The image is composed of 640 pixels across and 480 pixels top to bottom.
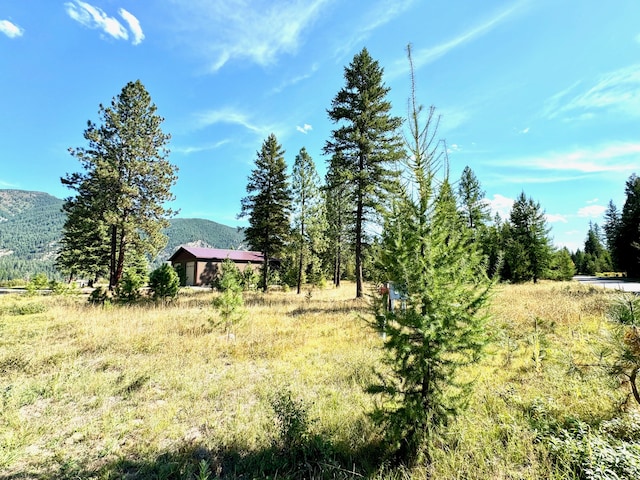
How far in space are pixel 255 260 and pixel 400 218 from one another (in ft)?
140

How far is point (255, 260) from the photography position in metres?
44.9

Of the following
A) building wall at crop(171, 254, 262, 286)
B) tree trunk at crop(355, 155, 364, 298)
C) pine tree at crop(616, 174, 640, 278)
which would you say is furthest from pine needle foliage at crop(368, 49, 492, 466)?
pine tree at crop(616, 174, 640, 278)

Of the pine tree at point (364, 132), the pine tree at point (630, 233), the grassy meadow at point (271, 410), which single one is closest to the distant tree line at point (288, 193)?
the pine tree at point (364, 132)

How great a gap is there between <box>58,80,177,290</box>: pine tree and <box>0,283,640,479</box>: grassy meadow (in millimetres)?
12490

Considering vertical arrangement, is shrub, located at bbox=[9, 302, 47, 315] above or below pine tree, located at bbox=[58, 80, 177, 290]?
below

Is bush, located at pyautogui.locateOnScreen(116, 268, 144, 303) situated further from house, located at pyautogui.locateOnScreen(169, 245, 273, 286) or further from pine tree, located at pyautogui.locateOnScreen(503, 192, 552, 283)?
pine tree, located at pyautogui.locateOnScreen(503, 192, 552, 283)

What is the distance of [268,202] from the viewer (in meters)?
24.0

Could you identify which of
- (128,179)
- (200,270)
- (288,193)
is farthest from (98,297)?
(200,270)

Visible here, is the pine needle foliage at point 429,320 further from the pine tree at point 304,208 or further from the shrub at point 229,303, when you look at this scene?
the pine tree at point 304,208

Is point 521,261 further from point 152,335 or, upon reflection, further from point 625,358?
point 152,335

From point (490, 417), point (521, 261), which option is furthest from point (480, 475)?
point (521, 261)

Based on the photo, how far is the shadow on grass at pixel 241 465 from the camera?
3.26 metres

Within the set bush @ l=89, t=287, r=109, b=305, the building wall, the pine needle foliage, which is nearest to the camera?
the pine needle foliage

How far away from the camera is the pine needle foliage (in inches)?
128
